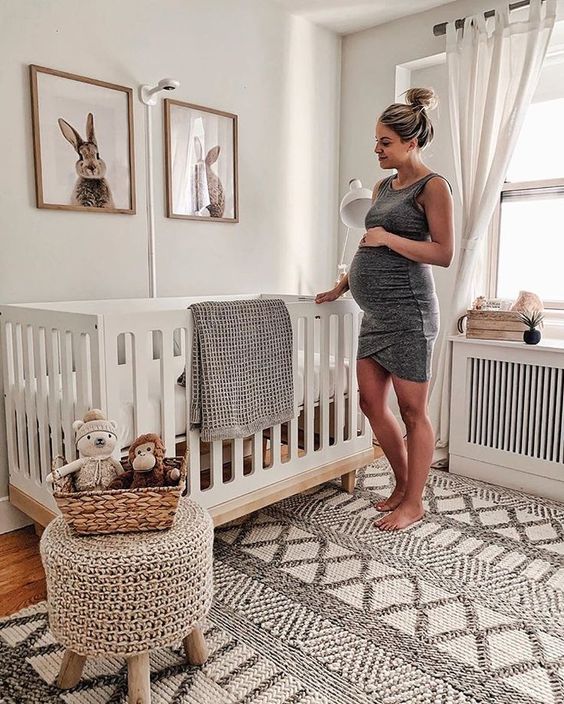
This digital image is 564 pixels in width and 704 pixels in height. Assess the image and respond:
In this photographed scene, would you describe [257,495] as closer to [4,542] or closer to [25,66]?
[4,542]

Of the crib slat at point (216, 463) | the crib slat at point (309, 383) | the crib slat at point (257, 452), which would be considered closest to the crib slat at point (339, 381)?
the crib slat at point (309, 383)

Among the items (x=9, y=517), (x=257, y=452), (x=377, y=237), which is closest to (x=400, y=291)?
(x=377, y=237)

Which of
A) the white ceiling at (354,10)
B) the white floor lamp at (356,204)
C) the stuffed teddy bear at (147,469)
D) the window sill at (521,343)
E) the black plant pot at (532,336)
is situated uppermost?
the white ceiling at (354,10)

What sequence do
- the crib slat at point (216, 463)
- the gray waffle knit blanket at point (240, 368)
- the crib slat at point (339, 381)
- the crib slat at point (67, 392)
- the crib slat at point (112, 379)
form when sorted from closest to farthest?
1. the crib slat at point (112, 379)
2. the crib slat at point (67, 392)
3. the gray waffle knit blanket at point (240, 368)
4. the crib slat at point (216, 463)
5. the crib slat at point (339, 381)

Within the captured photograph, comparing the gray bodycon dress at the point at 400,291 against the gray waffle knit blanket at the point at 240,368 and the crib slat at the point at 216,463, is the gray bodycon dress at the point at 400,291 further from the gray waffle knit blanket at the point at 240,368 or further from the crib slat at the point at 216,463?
the crib slat at the point at 216,463

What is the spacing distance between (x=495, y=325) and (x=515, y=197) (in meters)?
0.77

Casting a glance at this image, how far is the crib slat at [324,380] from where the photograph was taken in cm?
226

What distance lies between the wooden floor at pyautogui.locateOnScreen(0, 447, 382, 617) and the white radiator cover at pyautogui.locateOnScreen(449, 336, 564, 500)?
182 cm

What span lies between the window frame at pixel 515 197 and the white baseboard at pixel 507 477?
81 cm

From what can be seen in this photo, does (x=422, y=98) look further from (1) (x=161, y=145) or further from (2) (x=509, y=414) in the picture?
(2) (x=509, y=414)

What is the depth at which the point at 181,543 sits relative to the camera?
1.26 metres

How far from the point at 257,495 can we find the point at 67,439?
661 millimetres

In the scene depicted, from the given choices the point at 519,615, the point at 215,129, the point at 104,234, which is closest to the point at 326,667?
the point at 519,615

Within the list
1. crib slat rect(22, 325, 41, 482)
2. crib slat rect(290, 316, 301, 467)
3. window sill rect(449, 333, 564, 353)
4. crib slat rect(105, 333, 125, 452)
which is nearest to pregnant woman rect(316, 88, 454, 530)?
crib slat rect(290, 316, 301, 467)
